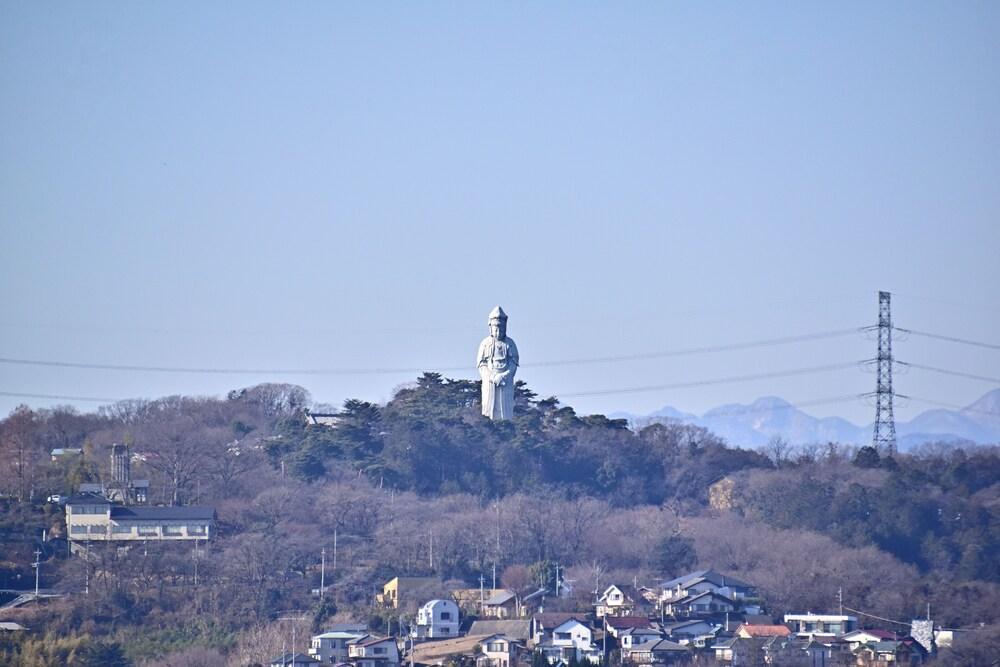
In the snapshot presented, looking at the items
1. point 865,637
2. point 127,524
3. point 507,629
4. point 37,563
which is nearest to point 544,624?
point 507,629

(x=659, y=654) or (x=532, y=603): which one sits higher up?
(x=532, y=603)

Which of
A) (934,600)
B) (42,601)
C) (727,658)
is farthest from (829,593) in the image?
(42,601)

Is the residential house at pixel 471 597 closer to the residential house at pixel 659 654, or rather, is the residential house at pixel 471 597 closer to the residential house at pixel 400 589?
the residential house at pixel 400 589

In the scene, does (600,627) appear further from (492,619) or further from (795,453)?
(795,453)

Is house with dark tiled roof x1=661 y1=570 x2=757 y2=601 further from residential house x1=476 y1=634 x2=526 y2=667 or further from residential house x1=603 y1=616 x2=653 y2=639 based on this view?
residential house x1=476 y1=634 x2=526 y2=667

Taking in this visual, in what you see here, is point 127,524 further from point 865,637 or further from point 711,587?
point 865,637

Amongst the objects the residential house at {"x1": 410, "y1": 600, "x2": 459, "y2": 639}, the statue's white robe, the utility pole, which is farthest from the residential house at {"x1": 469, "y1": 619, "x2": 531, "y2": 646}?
the statue's white robe

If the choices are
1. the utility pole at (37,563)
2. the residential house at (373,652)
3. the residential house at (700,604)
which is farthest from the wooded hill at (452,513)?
the residential house at (373,652)
